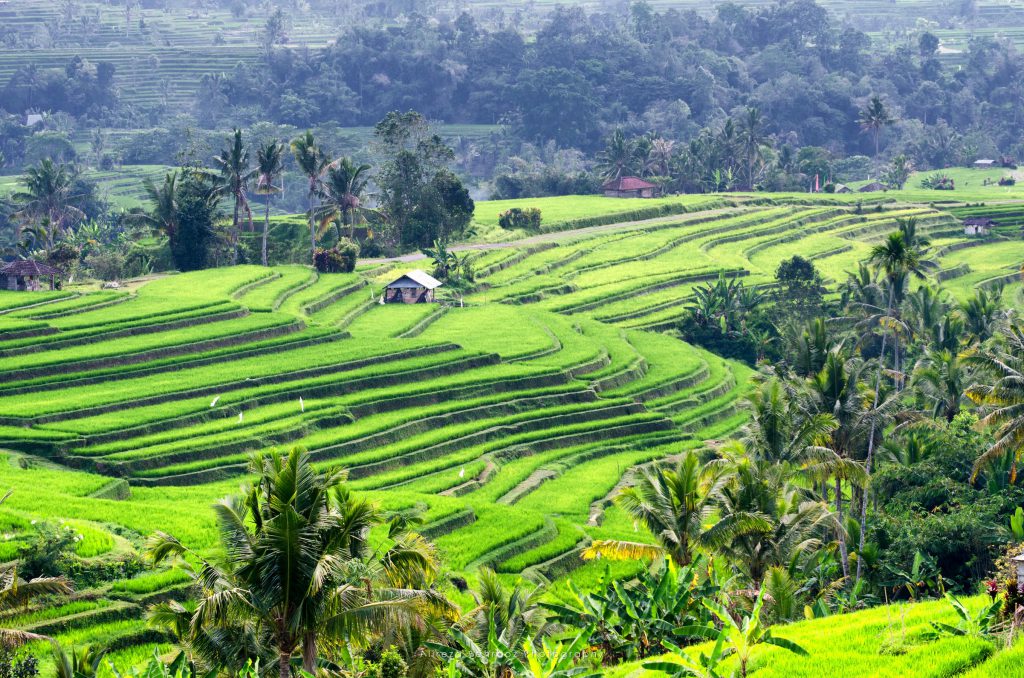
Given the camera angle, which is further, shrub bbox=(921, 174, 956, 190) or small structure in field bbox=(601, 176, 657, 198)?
shrub bbox=(921, 174, 956, 190)

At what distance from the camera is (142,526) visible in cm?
3475

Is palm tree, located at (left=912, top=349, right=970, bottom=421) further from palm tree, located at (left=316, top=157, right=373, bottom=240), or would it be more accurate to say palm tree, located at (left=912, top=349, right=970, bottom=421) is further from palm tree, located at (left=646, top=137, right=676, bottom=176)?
palm tree, located at (left=646, top=137, right=676, bottom=176)

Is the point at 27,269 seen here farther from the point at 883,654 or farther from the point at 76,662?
the point at 883,654

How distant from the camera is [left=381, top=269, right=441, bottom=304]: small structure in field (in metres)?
71.4

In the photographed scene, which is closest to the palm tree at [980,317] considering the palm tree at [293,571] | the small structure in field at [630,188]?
the palm tree at [293,571]

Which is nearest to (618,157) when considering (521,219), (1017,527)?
(521,219)

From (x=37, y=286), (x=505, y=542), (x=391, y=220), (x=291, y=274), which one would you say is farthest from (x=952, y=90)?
(x=505, y=542)

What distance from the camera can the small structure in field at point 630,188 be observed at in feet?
368

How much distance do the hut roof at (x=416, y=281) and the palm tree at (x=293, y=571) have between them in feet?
160

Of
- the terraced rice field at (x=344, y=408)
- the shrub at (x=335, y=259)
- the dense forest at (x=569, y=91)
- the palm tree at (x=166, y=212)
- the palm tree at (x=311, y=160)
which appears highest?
the dense forest at (x=569, y=91)

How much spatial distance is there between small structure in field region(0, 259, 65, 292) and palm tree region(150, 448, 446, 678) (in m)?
44.8

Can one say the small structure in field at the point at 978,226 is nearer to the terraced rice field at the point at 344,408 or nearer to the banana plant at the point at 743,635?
the terraced rice field at the point at 344,408

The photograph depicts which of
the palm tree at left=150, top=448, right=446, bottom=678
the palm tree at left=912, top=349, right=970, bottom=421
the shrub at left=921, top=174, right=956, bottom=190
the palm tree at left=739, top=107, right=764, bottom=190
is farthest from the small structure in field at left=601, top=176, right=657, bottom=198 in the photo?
the palm tree at left=150, top=448, right=446, bottom=678

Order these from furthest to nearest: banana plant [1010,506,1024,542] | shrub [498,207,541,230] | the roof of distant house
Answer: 1. the roof of distant house
2. shrub [498,207,541,230]
3. banana plant [1010,506,1024,542]
